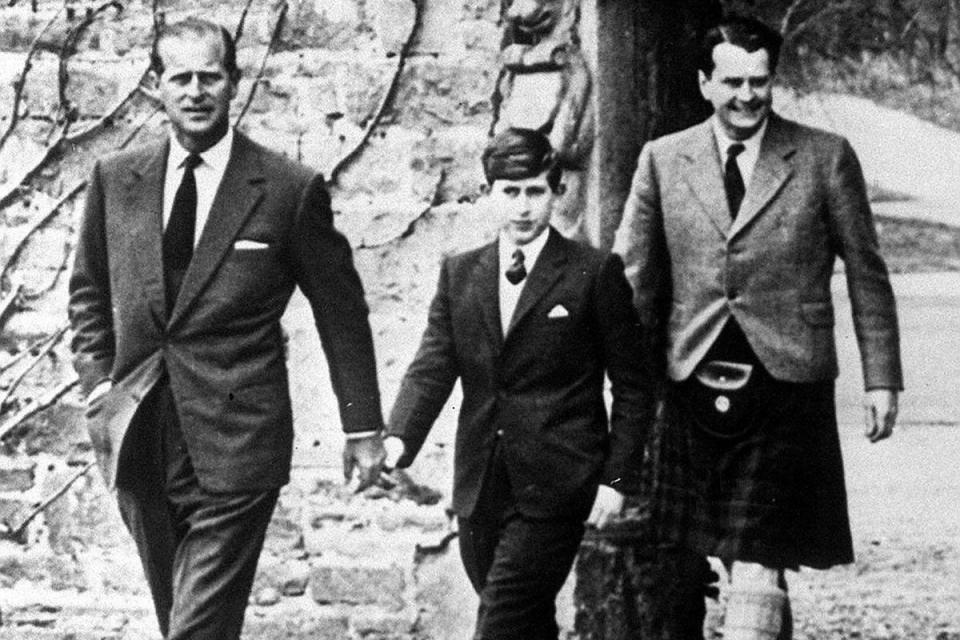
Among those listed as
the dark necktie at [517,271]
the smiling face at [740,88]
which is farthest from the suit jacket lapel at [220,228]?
the smiling face at [740,88]

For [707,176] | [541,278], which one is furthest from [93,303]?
[707,176]

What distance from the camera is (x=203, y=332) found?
655 cm

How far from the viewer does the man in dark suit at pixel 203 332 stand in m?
6.53

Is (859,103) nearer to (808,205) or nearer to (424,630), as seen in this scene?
(808,205)

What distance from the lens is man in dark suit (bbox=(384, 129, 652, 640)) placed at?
20.6 feet

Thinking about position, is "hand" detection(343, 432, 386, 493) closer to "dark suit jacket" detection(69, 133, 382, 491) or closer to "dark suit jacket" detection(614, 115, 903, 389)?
"dark suit jacket" detection(69, 133, 382, 491)

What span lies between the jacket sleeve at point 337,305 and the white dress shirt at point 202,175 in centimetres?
27

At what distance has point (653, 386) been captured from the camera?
668cm

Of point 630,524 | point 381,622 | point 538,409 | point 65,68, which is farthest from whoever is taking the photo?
point 65,68

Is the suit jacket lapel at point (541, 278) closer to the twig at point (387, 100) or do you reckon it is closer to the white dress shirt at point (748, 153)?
the white dress shirt at point (748, 153)

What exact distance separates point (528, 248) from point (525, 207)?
0.42ft

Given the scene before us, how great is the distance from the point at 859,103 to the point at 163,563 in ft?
8.94

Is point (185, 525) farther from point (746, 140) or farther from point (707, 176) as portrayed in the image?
point (746, 140)

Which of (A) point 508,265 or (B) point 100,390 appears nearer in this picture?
(A) point 508,265
